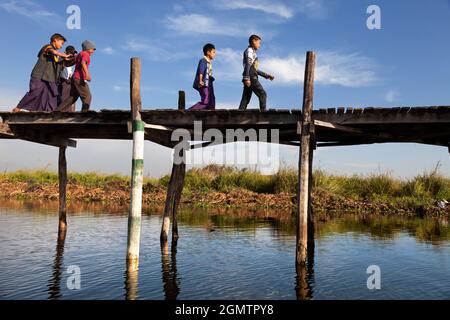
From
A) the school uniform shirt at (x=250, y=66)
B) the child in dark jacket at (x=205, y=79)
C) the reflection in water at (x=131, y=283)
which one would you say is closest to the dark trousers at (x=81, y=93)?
the child in dark jacket at (x=205, y=79)

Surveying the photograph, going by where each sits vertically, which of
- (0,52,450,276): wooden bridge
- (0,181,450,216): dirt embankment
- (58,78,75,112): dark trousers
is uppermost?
(58,78,75,112): dark trousers

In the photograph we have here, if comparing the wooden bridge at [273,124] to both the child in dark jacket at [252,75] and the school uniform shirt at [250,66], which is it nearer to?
the child in dark jacket at [252,75]

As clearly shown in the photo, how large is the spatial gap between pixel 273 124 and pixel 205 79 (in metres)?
2.06

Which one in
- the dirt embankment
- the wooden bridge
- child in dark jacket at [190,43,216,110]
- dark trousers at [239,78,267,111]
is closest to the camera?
the wooden bridge

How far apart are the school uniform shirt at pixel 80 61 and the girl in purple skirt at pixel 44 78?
0.50 m

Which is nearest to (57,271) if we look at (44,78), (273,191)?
(44,78)

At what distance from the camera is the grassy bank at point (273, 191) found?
22.3 meters

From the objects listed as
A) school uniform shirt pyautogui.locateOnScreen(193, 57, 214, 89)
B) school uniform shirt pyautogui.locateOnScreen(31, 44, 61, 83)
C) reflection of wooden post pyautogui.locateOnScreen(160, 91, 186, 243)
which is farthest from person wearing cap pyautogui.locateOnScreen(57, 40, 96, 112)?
reflection of wooden post pyautogui.locateOnScreen(160, 91, 186, 243)

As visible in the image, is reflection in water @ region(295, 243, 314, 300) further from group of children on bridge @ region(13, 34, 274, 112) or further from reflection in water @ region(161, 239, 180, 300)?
group of children on bridge @ region(13, 34, 274, 112)

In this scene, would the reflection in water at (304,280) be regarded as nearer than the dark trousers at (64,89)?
Yes

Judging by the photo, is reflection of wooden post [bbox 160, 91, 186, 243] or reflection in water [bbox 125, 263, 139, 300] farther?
reflection of wooden post [bbox 160, 91, 186, 243]

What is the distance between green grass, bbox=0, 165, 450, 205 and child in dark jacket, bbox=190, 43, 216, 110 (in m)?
13.9

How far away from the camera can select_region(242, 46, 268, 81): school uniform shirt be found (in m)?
10.7

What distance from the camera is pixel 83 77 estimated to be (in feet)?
36.3
